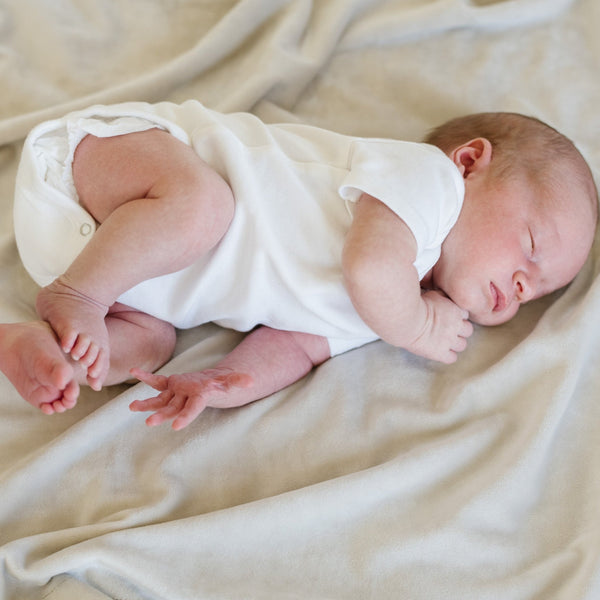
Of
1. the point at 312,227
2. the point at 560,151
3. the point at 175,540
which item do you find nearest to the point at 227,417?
the point at 175,540

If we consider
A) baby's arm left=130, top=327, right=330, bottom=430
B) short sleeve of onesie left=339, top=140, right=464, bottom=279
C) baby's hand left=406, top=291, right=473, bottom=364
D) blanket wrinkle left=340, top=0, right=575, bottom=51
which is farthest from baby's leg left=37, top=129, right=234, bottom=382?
blanket wrinkle left=340, top=0, right=575, bottom=51

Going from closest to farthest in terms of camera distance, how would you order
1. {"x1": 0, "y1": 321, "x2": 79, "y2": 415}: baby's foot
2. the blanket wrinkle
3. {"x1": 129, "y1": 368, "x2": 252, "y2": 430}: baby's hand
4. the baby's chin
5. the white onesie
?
{"x1": 0, "y1": 321, "x2": 79, "y2": 415}: baby's foot, {"x1": 129, "y1": 368, "x2": 252, "y2": 430}: baby's hand, the white onesie, the baby's chin, the blanket wrinkle

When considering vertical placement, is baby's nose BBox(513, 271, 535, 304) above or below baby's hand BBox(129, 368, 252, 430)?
above

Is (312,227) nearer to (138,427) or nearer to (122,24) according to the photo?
(138,427)

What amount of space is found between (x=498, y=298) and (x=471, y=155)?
260mm

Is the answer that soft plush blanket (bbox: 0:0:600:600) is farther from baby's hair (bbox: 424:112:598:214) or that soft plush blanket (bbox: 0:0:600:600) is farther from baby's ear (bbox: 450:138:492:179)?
baby's ear (bbox: 450:138:492:179)

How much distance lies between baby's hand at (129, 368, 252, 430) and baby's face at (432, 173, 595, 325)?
44 cm

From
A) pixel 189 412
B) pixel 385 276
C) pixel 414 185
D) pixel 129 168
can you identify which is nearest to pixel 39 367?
pixel 189 412

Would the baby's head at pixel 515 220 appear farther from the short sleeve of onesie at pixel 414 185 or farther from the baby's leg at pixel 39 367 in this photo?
the baby's leg at pixel 39 367

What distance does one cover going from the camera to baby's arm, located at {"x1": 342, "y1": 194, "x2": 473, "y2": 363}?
1148 mm

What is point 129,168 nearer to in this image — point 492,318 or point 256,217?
point 256,217

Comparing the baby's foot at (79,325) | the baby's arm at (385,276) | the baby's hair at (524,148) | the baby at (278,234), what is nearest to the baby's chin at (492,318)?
the baby at (278,234)

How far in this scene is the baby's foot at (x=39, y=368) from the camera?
1.01 metres

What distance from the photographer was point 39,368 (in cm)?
102
